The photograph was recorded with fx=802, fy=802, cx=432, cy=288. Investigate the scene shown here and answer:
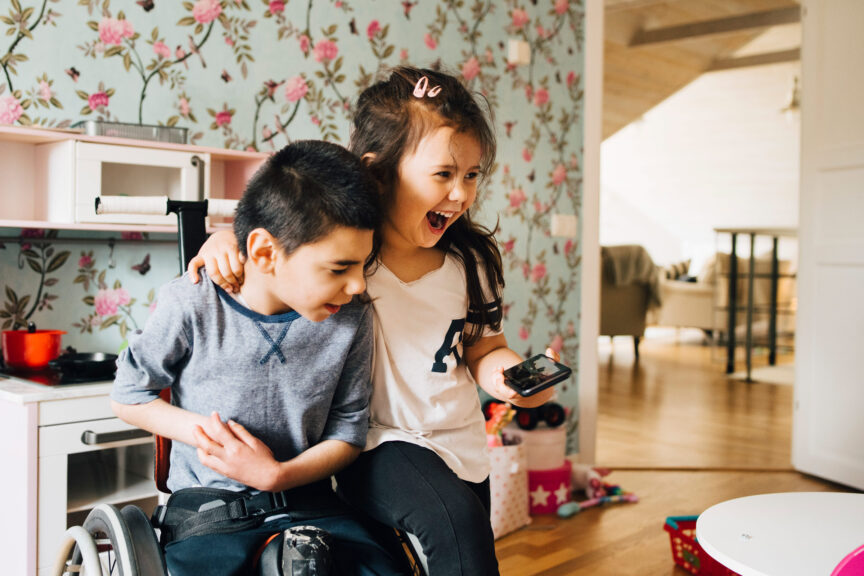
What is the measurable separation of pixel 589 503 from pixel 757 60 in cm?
509

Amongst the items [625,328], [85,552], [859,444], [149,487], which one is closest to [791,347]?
[625,328]

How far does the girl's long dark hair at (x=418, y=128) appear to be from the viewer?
1.21 meters

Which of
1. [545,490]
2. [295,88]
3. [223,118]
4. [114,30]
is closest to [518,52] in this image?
[295,88]

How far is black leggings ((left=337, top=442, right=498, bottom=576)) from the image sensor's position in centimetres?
105

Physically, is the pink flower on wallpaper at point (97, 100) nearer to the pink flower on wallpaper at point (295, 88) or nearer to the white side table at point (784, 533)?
the pink flower on wallpaper at point (295, 88)

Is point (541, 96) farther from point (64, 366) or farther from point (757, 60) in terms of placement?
point (757, 60)

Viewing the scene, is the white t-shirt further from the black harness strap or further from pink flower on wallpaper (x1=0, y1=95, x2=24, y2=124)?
pink flower on wallpaper (x1=0, y1=95, x2=24, y2=124)

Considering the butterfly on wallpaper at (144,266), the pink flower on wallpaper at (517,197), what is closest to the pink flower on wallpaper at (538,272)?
the pink flower on wallpaper at (517,197)

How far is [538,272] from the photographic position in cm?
330

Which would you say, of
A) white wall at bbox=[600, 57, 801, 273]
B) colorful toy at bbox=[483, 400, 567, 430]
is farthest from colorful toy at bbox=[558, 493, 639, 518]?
white wall at bbox=[600, 57, 801, 273]

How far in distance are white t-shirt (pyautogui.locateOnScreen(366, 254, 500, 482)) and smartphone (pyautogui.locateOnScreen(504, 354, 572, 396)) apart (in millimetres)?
114

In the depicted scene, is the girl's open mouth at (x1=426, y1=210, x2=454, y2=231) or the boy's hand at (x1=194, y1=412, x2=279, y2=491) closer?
the boy's hand at (x1=194, y1=412, x2=279, y2=491)

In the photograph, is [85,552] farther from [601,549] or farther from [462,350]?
[601,549]

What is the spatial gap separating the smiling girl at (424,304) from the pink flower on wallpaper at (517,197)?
1.89 meters
